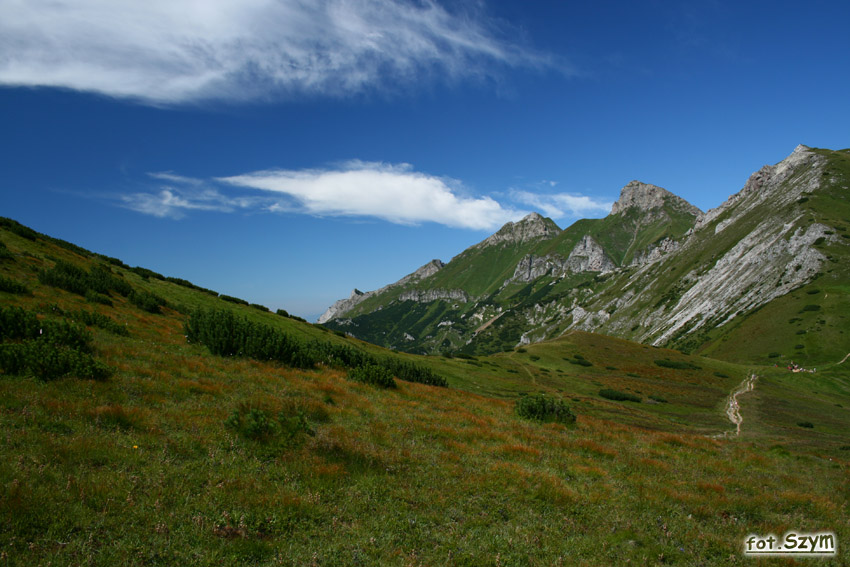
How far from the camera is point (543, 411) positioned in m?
22.0

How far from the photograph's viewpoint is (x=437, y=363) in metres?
51.9

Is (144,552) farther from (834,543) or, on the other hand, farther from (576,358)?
(576,358)

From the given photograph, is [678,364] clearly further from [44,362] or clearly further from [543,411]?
[44,362]

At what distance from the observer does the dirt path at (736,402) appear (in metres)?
45.2

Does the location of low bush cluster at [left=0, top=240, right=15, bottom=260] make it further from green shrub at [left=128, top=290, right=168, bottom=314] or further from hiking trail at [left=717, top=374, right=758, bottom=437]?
hiking trail at [left=717, top=374, right=758, bottom=437]

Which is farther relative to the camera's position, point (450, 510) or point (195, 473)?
point (450, 510)

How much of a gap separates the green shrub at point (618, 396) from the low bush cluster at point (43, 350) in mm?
57472

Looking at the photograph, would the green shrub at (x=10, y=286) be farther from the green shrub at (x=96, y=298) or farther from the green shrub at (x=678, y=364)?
the green shrub at (x=678, y=364)

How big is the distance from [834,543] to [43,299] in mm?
34428

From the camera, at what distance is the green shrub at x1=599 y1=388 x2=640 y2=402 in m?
54.6

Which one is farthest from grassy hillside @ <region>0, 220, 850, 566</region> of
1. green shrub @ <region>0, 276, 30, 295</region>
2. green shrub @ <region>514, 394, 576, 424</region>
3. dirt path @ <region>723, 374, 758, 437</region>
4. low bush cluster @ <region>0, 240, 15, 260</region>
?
dirt path @ <region>723, 374, 758, 437</region>

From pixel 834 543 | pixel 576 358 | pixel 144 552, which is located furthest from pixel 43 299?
pixel 576 358

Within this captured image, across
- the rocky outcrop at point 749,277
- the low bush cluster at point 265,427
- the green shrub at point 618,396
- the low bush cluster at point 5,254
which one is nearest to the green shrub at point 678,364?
the green shrub at point 618,396

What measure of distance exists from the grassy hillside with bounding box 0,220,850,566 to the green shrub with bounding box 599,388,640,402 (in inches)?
1432
